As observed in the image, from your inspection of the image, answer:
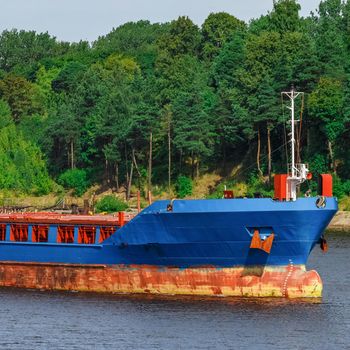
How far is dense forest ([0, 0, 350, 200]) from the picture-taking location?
5295 inches

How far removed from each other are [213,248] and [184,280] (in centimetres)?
260

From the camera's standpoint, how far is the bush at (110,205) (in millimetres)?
137000

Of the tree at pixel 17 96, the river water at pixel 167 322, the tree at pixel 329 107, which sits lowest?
the river water at pixel 167 322

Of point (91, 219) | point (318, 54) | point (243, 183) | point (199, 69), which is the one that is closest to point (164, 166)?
point (243, 183)

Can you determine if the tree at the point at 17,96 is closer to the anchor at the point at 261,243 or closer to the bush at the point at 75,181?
the bush at the point at 75,181

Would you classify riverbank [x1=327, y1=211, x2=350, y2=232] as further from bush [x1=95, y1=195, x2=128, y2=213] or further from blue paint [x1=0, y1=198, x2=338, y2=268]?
blue paint [x1=0, y1=198, x2=338, y2=268]

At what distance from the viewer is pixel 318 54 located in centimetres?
13812

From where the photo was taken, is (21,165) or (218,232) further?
(21,165)

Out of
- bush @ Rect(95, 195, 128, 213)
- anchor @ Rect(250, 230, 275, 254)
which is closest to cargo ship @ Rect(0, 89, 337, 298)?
anchor @ Rect(250, 230, 275, 254)

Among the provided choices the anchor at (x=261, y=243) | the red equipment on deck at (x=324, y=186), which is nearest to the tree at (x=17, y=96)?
the red equipment on deck at (x=324, y=186)

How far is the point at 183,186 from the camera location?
141375mm

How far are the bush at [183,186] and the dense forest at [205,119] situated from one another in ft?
6.17

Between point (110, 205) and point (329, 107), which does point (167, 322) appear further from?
point (110, 205)

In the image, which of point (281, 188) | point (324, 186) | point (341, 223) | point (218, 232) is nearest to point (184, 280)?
point (218, 232)
